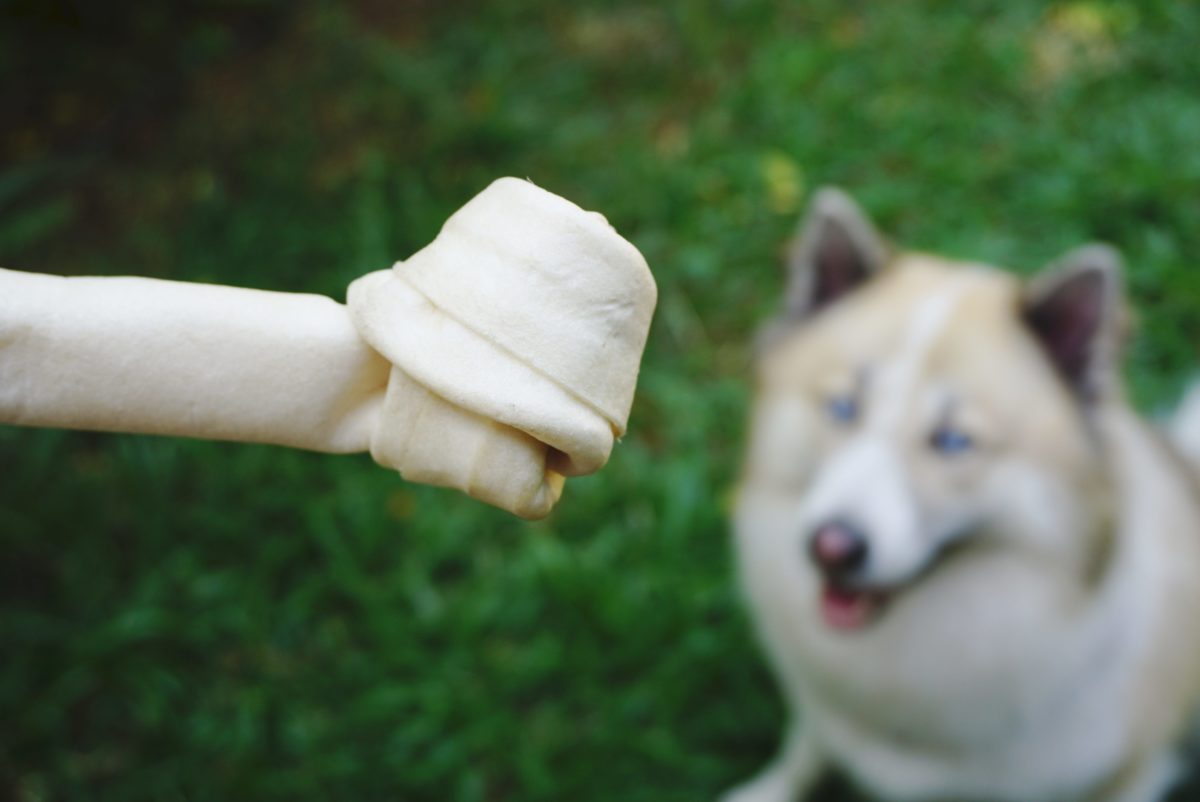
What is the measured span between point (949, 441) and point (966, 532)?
17 cm

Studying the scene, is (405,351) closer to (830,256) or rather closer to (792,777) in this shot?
(830,256)

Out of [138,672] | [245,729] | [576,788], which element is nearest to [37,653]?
[138,672]

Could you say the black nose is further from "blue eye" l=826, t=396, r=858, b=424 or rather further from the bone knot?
the bone knot

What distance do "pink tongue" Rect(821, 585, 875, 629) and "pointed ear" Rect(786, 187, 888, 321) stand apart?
0.52 m

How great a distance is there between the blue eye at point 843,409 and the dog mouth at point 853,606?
0.29m

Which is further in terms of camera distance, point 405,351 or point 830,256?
point 830,256

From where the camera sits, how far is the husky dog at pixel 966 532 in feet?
5.45

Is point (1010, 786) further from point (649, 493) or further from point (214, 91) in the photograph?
point (214, 91)

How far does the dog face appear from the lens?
164 centimetres

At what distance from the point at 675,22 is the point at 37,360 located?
3.26 meters

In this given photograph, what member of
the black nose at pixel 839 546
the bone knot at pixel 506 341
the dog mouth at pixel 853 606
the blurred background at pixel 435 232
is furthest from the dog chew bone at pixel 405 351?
the blurred background at pixel 435 232

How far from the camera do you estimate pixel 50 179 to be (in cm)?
288

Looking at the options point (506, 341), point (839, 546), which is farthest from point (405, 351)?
point (839, 546)

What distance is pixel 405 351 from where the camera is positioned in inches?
23.4
